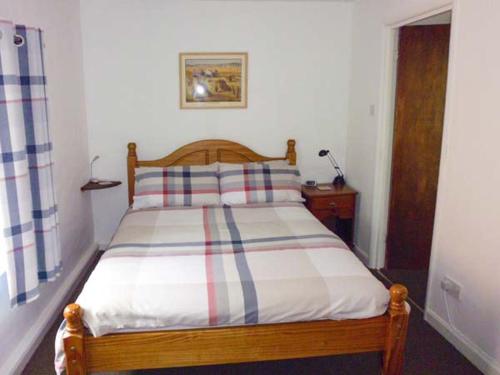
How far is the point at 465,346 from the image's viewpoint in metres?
2.50

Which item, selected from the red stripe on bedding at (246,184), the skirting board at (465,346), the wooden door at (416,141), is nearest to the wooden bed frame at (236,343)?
the skirting board at (465,346)

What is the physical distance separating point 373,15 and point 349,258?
2.14 metres

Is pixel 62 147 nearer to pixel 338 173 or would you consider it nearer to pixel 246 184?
pixel 246 184

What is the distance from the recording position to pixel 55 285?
119 inches

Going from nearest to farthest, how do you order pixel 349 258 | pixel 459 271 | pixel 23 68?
pixel 23 68
pixel 349 258
pixel 459 271

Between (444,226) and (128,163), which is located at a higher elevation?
(128,163)

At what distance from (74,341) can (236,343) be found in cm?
71

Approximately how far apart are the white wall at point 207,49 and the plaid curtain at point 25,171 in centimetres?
148

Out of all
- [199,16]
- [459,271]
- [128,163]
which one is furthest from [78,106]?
[459,271]

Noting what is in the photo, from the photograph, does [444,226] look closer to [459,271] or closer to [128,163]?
[459,271]

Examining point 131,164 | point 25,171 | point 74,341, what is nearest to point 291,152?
point 131,164

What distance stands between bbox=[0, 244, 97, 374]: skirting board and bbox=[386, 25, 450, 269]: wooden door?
254 cm

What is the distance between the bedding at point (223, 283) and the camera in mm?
1940

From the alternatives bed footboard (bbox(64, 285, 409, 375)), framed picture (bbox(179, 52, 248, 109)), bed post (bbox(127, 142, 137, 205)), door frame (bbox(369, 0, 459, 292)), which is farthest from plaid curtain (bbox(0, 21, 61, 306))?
door frame (bbox(369, 0, 459, 292))
